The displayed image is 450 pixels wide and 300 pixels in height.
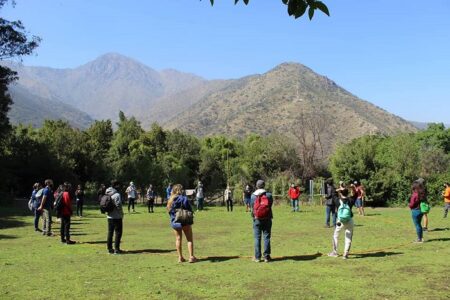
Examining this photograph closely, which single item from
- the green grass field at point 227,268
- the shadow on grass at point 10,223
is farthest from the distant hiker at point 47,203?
the shadow on grass at point 10,223

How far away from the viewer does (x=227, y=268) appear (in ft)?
34.2

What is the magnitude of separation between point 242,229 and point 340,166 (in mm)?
24130

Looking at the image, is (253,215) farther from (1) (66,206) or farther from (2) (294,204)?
(2) (294,204)

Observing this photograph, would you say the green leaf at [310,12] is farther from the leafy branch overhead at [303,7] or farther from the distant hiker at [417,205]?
the distant hiker at [417,205]

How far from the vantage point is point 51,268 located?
10.7 meters

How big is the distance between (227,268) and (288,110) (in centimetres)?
10367

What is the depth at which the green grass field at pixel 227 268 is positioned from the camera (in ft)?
27.5

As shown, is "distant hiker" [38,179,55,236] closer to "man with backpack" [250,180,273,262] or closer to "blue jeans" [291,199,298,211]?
"man with backpack" [250,180,273,262]

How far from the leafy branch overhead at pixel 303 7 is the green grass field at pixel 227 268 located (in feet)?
16.8

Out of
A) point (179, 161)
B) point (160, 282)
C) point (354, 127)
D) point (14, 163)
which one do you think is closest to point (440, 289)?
point (160, 282)

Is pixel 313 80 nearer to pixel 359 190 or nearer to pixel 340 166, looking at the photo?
pixel 340 166

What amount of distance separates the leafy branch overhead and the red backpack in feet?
22.8

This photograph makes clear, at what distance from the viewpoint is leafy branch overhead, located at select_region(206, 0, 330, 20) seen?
4375 mm

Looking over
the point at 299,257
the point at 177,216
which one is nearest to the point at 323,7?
the point at 177,216
